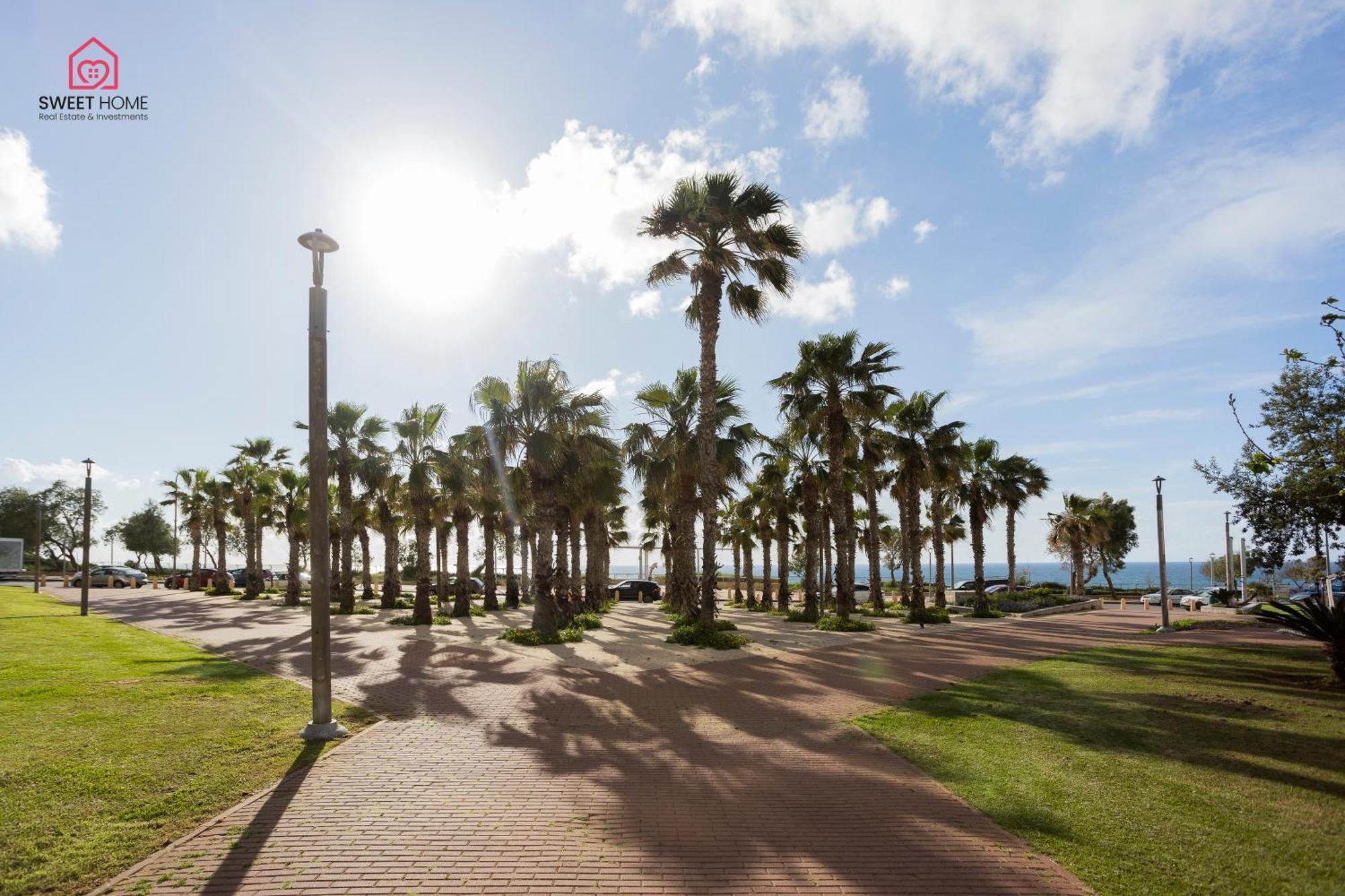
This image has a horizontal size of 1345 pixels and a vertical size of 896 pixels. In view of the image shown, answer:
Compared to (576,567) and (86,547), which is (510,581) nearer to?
(576,567)

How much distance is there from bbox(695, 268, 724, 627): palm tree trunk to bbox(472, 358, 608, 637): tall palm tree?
3.17 metres

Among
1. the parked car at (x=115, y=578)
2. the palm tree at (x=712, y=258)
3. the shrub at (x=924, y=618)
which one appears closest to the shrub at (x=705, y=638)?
the palm tree at (x=712, y=258)

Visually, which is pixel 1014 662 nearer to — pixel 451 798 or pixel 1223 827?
pixel 1223 827

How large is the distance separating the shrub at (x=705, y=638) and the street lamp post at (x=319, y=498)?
11.7 metres

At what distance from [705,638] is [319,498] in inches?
507

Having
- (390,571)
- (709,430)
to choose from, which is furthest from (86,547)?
(709,430)

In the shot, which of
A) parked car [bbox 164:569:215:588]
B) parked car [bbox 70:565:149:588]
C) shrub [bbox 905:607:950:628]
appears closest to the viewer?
shrub [bbox 905:607:950:628]

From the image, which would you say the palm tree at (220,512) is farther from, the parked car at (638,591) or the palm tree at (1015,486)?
the palm tree at (1015,486)

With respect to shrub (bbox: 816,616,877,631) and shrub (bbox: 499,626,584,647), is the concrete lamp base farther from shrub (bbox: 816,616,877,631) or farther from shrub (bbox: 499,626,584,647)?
shrub (bbox: 816,616,877,631)

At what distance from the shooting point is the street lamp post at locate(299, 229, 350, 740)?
29.2 feet

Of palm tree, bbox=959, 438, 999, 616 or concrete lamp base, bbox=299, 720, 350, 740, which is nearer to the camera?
concrete lamp base, bbox=299, 720, 350, 740

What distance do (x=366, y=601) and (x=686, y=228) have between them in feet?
90.9

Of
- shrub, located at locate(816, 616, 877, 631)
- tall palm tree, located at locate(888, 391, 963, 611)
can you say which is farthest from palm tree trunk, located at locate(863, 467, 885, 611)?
shrub, located at locate(816, 616, 877, 631)

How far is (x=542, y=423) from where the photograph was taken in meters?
21.2
